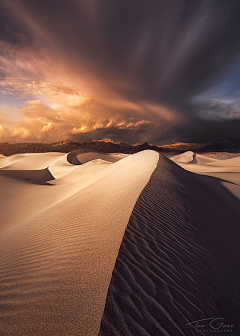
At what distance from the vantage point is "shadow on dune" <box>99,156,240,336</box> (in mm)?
1755

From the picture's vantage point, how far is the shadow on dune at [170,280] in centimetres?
175

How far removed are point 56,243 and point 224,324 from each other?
339cm

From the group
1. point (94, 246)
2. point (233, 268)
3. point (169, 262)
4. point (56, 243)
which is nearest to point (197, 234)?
point (233, 268)

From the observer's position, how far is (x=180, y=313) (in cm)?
190

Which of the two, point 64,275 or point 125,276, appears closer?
point 125,276

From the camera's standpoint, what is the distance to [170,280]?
2.36 metres
